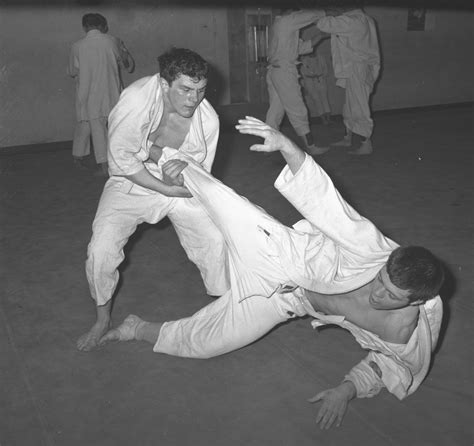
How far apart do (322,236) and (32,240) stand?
2.55m

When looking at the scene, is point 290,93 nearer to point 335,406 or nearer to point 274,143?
point 274,143

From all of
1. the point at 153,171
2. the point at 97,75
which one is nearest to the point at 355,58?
→ the point at 97,75

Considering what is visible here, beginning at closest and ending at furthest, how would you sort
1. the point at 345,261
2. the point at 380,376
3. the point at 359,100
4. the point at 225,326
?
the point at 345,261 → the point at 380,376 → the point at 225,326 → the point at 359,100

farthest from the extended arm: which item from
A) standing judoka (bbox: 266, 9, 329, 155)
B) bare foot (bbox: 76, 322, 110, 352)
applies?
standing judoka (bbox: 266, 9, 329, 155)

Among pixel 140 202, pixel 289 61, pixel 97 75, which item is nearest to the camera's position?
pixel 140 202

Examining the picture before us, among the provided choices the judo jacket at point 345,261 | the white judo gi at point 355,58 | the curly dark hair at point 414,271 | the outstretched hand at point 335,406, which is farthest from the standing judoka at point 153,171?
the white judo gi at point 355,58

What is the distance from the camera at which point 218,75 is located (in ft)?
25.4

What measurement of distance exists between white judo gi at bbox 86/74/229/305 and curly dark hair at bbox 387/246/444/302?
42.5 inches

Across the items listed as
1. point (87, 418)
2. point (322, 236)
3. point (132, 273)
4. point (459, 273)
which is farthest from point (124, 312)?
point (459, 273)

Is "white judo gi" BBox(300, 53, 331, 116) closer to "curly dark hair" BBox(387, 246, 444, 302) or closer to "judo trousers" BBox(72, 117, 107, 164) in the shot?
"judo trousers" BBox(72, 117, 107, 164)

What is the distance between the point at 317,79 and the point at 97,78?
352 centimetres

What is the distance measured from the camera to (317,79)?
7758 mm

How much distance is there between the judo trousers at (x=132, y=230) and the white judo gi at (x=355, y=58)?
3923 millimetres

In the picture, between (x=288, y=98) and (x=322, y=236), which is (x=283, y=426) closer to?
(x=322, y=236)
